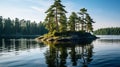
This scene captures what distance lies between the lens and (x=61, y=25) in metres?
79.3

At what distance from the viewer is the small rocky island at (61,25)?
72.1 meters

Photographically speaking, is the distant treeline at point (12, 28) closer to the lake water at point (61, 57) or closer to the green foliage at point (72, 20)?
the green foliage at point (72, 20)

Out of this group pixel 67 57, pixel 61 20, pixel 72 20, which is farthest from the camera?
pixel 72 20

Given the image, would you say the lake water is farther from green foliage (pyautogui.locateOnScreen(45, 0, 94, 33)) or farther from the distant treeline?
the distant treeline

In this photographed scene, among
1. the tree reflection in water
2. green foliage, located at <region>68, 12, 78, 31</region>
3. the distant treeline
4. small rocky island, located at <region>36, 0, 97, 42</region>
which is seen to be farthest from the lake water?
the distant treeline

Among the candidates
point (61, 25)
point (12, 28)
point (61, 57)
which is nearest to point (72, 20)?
point (61, 25)

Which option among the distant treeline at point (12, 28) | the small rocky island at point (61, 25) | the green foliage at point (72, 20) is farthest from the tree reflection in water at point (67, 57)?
the distant treeline at point (12, 28)

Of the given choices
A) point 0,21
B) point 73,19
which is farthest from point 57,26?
point 0,21

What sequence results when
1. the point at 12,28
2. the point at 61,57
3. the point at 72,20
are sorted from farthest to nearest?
1. the point at 12,28
2. the point at 72,20
3. the point at 61,57

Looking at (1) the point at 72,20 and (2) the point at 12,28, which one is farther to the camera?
(2) the point at 12,28

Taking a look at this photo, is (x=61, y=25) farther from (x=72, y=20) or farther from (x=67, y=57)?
(x=67, y=57)

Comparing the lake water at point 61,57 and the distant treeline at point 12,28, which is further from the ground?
the distant treeline at point 12,28

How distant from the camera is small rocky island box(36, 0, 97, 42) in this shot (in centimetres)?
7212

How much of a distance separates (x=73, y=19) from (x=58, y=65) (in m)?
82.4
